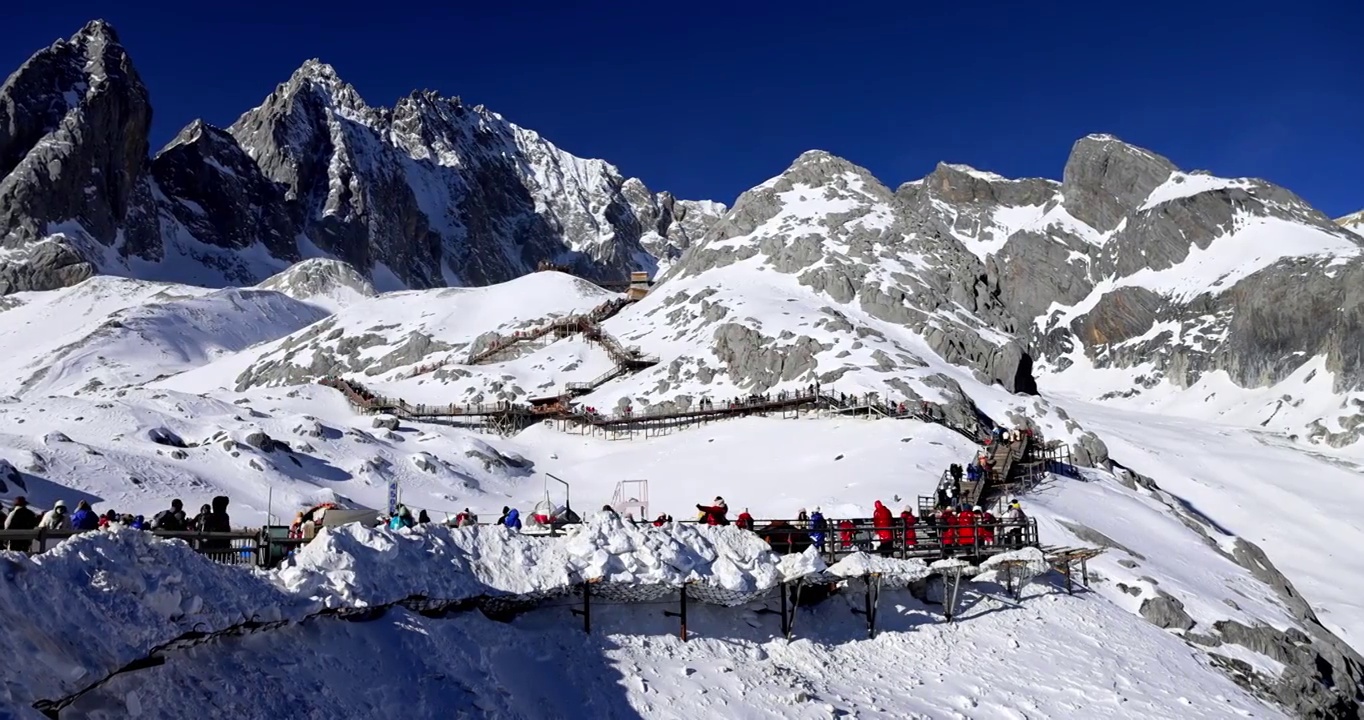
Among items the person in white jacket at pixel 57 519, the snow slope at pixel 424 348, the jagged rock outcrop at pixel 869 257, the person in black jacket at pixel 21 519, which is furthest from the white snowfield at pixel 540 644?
the snow slope at pixel 424 348

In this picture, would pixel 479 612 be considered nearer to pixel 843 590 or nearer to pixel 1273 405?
pixel 843 590

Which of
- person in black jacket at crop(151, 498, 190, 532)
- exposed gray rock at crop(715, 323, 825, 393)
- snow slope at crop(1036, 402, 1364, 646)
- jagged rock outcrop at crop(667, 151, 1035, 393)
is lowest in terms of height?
snow slope at crop(1036, 402, 1364, 646)

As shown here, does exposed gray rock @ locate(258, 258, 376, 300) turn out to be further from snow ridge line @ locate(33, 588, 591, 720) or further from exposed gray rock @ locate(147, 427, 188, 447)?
snow ridge line @ locate(33, 588, 591, 720)

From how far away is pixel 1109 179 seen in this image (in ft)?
589

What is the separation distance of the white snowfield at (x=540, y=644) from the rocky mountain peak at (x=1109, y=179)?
15915cm

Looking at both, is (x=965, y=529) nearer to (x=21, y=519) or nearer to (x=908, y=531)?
(x=908, y=531)

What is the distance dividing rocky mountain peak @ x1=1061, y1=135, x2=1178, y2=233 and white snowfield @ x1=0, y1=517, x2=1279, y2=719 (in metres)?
159

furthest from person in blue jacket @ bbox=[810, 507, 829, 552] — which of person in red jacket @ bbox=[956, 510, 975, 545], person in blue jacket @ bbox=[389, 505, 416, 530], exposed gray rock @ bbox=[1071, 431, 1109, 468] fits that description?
exposed gray rock @ bbox=[1071, 431, 1109, 468]

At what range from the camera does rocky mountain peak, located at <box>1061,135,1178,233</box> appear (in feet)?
577

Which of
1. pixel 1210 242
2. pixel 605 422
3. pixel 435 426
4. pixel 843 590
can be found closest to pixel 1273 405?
pixel 1210 242

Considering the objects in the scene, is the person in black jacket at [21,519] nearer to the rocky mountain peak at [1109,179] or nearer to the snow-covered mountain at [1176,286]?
the snow-covered mountain at [1176,286]

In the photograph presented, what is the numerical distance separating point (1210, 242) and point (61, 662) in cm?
16617

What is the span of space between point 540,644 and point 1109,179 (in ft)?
589

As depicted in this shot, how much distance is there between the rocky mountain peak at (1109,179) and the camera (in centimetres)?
17575
